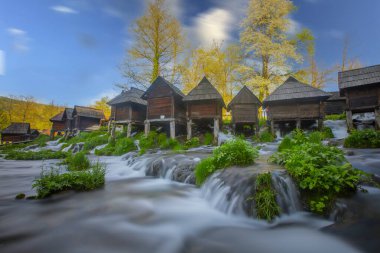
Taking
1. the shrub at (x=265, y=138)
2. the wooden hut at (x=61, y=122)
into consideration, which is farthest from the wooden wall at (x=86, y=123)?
the shrub at (x=265, y=138)

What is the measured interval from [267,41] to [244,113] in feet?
32.6

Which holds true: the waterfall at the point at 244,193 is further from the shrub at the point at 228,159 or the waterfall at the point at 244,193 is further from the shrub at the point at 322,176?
the shrub at the point at 228,159

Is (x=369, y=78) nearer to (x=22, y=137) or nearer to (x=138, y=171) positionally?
(x=138, y=171)

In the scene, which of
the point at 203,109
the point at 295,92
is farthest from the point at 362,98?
the point at 203,109

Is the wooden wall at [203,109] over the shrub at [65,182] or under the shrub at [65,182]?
over

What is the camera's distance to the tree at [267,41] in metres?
22.3

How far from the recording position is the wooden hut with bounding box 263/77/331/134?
16.1 metres

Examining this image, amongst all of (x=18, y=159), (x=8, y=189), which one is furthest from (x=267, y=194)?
(x=18, y=159)

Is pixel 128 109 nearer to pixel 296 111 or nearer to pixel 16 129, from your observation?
pixel 296 111

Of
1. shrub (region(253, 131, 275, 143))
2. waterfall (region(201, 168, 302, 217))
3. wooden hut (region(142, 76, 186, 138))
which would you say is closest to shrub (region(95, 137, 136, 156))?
wooden hut (region(142, 76, 186, 138))

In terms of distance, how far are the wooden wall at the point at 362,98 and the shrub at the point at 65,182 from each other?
710 inches

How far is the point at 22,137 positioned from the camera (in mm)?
43344

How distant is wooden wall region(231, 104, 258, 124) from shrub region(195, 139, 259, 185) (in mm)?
11486

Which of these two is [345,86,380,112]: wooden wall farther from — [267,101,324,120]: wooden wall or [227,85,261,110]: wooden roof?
[227,85,261,110]: wooden roof
